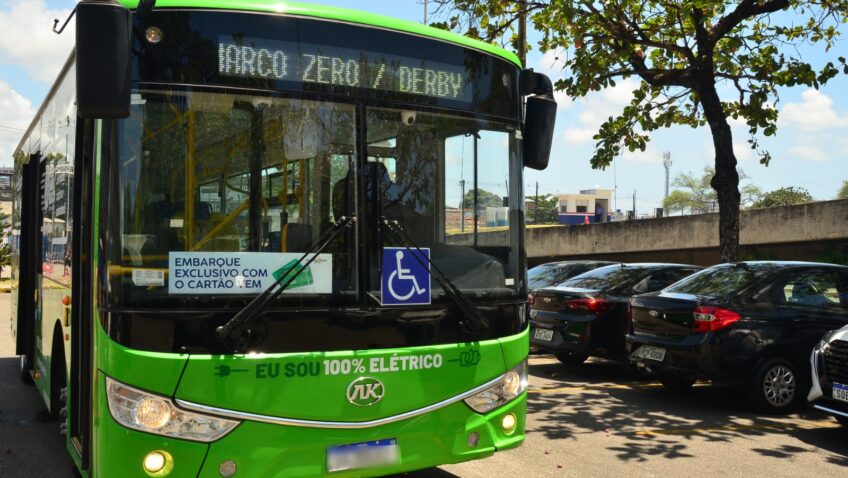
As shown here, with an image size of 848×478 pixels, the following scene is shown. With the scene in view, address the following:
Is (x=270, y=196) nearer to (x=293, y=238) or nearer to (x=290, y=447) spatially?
(x=293, y=238)

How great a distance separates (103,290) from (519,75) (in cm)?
292

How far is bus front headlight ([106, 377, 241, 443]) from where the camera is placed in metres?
3.97

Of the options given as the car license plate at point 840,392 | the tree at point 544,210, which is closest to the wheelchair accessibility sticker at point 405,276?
the car license plate at point 840,392

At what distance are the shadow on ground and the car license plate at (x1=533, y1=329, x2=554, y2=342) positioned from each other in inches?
24.8

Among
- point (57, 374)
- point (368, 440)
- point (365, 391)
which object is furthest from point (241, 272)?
point (57, 374)

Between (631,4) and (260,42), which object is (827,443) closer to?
(260,42)

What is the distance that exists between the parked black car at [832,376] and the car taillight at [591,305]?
3466mm

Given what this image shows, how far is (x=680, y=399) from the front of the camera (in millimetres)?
9406

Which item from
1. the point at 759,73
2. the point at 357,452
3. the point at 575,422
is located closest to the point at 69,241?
the point at 357,452

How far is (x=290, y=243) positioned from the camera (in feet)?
14.3

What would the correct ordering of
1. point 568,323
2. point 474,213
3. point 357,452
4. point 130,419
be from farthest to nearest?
point 568,323, point 474,213, point 357,452, point 130,419

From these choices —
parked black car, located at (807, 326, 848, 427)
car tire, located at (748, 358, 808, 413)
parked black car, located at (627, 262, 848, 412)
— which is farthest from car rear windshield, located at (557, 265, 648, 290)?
parked black car, located at (807, 326, 848, 427)

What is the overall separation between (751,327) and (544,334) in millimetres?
3150

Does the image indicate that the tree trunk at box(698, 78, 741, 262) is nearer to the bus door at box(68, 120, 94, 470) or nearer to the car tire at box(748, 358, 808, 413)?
the car tire at box(748, 358, 808, 413)
